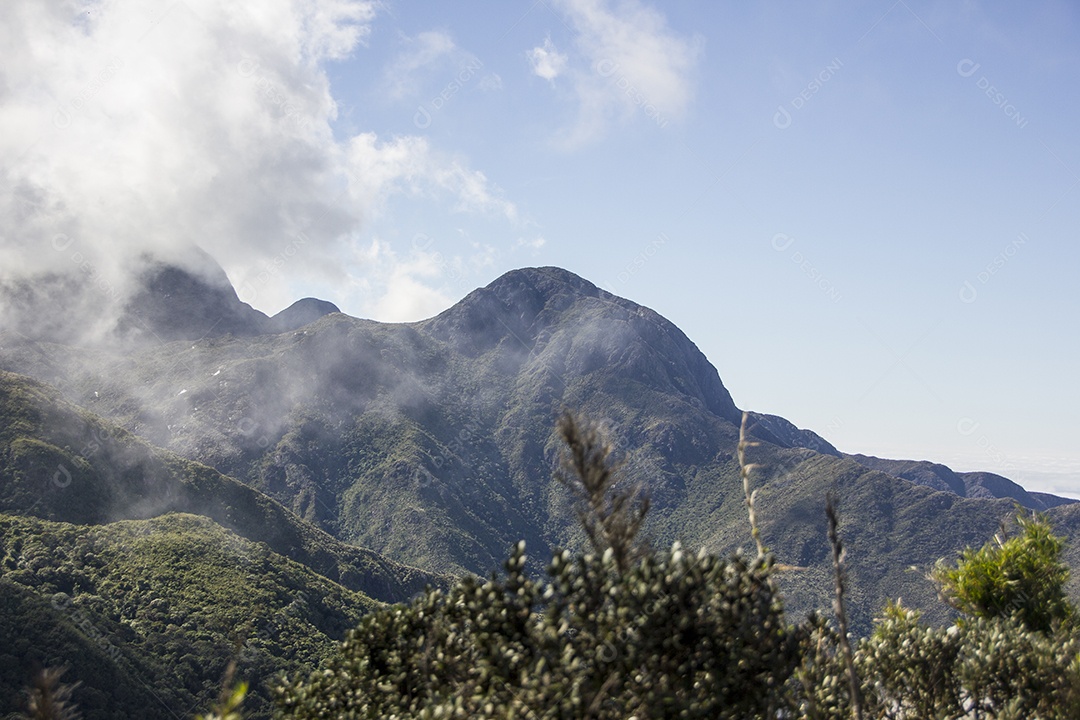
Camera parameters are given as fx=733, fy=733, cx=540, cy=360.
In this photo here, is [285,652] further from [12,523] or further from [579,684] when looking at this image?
[579,684]

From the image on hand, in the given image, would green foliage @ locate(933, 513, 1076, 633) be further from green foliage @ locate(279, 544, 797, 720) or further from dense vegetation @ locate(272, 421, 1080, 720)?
green foliage @ locate(279, 544, 797, 720)

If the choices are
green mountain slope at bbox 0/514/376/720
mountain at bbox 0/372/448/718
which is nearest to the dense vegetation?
green mountain slope at bbox 0/514/376/720

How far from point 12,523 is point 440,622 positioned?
128 metres

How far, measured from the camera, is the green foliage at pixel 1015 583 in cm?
3259

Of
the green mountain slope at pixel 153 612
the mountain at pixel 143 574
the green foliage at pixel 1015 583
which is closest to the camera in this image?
the green foliage at pixel 1015 583

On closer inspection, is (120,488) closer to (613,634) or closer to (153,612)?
(153,612)

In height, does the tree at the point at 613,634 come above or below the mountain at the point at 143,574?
above

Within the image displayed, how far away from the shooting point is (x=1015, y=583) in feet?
107

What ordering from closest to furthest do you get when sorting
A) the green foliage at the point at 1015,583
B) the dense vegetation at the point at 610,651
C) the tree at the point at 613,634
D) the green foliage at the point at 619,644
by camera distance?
1. the tree at the point at 613,634
2. the dense vegetation at the point at 610,651
3. the green foliage at the point at 619,644
4. the green foliage at the point at 1015,583

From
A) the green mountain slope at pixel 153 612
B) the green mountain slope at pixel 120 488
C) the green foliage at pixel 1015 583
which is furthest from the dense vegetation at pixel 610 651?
the green mountain slope at pixel 120 488

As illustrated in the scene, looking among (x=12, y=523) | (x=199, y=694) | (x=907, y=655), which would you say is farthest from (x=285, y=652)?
(x=907, y=655)

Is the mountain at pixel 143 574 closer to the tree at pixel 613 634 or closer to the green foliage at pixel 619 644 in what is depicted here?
the green foliage at pixel 619 644

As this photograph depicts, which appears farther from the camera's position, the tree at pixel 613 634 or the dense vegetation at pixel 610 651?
the dense vegetation at pixel 610 651

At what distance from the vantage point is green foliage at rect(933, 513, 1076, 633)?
32594 mm
